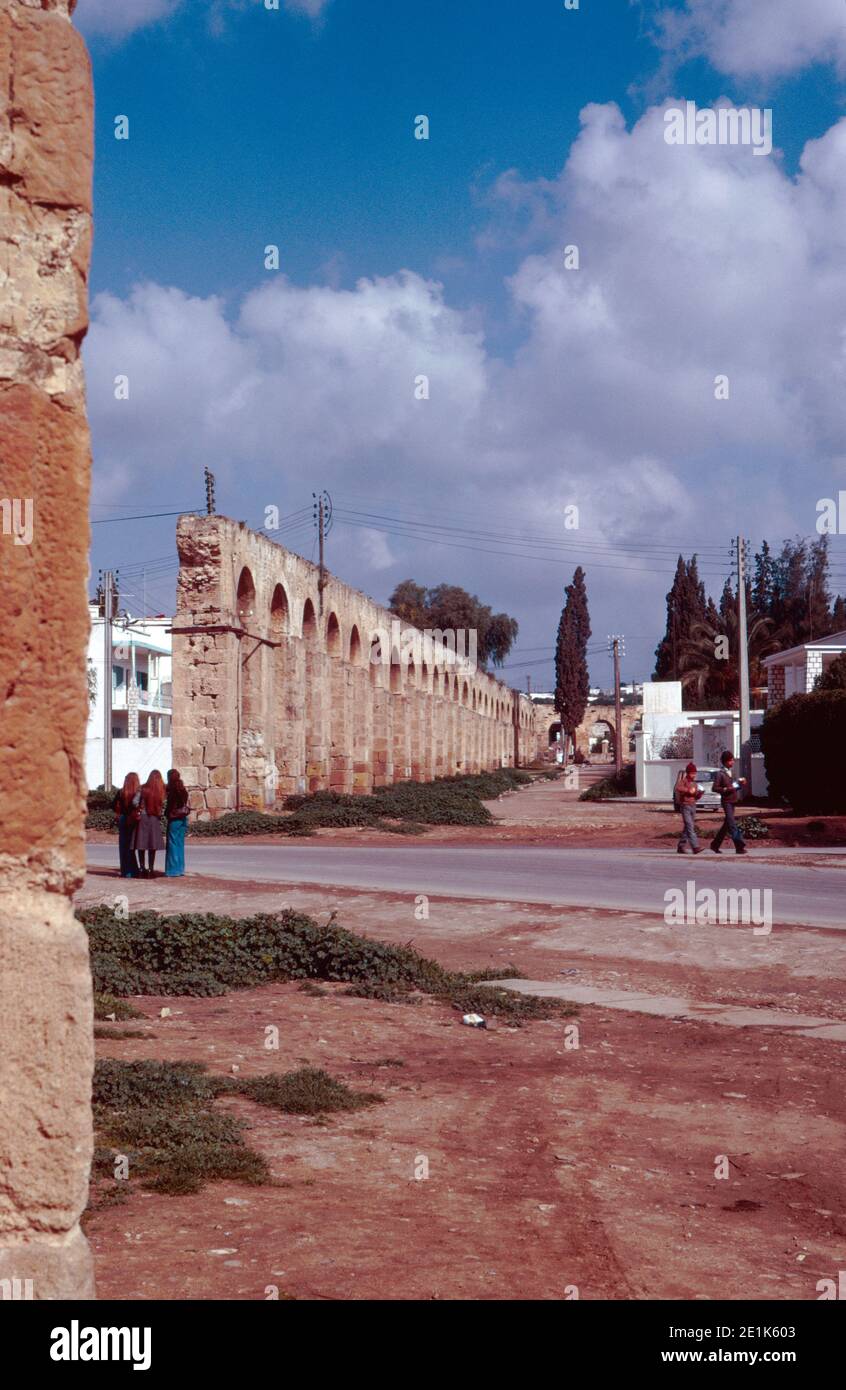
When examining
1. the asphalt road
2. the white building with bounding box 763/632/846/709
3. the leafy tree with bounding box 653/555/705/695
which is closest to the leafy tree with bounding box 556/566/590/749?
the leafy tree with bounding box 653/555/705/695

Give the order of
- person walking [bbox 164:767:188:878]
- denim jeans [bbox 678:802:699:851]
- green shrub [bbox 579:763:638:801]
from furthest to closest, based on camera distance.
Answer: green shrub [bbox 579:763:638:801] → denim jeans [bbox 678:802:699:851] → person walking [bbox 164:767:188:878]

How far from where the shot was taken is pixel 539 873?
17172 mm

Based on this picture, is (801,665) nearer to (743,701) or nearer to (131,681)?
(743,701)

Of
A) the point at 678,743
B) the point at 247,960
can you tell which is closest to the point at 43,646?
the point at 247,960

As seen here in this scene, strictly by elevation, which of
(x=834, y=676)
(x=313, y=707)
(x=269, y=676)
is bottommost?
(x=313, y=707)

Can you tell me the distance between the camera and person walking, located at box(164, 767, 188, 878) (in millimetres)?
15969

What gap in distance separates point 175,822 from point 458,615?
247ft

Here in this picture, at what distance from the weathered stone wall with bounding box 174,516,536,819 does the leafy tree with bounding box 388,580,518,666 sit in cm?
4114

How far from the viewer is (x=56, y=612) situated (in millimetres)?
2365

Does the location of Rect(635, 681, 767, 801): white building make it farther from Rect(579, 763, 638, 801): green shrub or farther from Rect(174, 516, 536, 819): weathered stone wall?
Rect(174, 516, 536, 819): weathered stone wall

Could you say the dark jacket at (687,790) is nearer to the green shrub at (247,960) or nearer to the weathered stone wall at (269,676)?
the green shrub at (247,960)

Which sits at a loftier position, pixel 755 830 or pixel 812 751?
pixel 812 751
